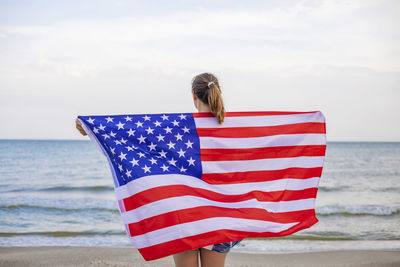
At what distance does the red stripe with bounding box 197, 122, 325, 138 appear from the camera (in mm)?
3258

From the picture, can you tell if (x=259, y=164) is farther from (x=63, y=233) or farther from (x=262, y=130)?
(x=63, y=233)

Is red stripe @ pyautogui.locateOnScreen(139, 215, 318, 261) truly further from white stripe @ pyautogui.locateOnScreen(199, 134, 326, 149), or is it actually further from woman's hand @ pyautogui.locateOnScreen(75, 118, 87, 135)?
woman's hand @ pyautogui.locateOnScreen(75, 118, 87, 135)

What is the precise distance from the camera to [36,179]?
61.5 ft

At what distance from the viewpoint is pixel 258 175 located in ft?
11.0

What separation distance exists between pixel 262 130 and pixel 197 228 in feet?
3.74

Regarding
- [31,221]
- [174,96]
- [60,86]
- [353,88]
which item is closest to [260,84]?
[174,96]

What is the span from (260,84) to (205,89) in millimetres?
15020

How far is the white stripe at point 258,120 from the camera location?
3.22 meters

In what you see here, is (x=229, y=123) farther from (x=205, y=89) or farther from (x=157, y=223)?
(x=157, y=223)

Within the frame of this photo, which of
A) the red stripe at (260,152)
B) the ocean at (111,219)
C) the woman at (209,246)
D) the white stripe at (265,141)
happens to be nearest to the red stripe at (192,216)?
the woman at (209,246)

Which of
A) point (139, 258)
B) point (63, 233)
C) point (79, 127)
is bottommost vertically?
point (63, 233)

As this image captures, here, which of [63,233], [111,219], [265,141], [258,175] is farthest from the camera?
[111,219]

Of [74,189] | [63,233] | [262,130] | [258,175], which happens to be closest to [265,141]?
[262,130]

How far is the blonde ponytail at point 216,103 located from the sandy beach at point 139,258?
353cm
